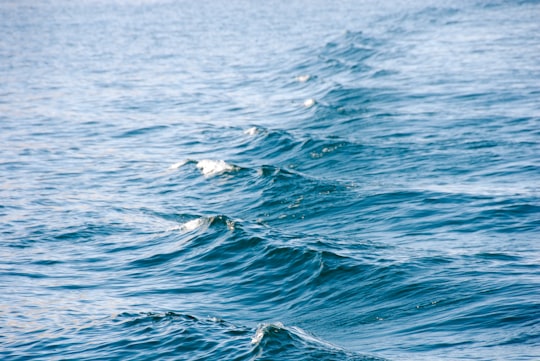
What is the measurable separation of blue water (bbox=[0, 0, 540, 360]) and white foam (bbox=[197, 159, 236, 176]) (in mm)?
115

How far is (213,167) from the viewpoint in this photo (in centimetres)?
4153

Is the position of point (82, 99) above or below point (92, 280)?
above

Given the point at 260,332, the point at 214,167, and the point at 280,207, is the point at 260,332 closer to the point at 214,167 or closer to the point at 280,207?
the point at 280,207

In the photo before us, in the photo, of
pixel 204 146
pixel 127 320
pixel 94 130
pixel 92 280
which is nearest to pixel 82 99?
pixel 94 130

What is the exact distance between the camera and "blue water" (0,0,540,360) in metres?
22.9

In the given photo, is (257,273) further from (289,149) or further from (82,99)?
(82,99)

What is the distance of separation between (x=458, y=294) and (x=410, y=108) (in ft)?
94.3

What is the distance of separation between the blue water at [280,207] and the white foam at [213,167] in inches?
4.5

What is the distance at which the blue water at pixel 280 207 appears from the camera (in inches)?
902

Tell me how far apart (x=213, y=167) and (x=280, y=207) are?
7660 mm

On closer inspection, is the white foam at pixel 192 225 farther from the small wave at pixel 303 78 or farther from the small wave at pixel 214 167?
the small wave at pixel 303 78

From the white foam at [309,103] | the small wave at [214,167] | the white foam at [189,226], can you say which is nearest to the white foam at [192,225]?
the white foam at [189,226]

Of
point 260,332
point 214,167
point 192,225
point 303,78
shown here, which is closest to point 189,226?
point 192,225

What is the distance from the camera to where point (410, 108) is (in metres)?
51.7
